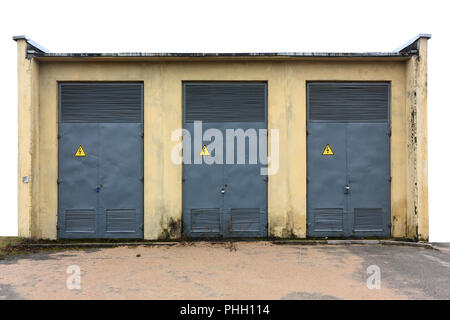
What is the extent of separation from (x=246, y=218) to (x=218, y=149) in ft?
5.93

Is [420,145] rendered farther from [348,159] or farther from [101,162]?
[101,162]

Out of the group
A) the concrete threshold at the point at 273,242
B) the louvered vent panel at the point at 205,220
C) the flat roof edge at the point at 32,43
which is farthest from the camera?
the louvered vent panel at the point at 205,220

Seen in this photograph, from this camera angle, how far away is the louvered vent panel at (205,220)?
7.70m

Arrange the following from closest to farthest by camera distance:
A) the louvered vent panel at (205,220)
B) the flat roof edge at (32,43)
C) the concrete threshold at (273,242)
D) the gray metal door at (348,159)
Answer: the concrete threshold at (273,242) < the flat roof edge at (32,43) < the louvered vent panel at (205,220) < the gray metal door at (348,159)

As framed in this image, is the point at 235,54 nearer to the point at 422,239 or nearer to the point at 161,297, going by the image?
the point at 161,297

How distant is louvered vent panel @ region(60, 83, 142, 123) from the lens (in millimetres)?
7785

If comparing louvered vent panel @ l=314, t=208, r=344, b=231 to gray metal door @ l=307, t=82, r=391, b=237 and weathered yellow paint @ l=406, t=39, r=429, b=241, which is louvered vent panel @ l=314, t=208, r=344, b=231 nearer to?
gray metal door @ l=307, t=82, r=391, b=237

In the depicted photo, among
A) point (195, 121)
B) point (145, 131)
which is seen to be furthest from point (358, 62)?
point (145, 131)

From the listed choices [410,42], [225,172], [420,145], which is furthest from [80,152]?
[410,42]

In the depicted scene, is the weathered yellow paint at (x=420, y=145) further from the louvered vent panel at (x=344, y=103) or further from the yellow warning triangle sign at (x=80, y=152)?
the yellow warning triangle sign at (x=80, y=152)

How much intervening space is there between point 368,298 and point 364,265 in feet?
5.09

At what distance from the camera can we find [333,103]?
7.86 m

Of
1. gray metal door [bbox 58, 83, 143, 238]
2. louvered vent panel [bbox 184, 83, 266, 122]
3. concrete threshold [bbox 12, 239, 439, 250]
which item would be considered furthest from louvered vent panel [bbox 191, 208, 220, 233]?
louvered vent panel [bbox 184, 83, 266, 122]

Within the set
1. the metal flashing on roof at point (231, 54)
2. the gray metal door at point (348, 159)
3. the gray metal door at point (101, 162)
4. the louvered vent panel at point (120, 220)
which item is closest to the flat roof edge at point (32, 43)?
the metal flashing on roof at point (231, 54)
